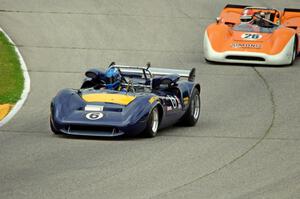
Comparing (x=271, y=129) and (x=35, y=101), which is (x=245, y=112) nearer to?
(x=271, y=129)

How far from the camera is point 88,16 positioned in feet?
89.4

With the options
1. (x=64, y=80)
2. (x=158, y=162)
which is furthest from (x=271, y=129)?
(x=64, y=80)

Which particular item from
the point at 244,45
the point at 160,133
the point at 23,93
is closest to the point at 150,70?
the point at 160,133

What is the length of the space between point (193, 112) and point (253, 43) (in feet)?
21.5

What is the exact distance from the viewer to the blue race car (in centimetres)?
1397

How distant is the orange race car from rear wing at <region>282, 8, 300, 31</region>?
79 centimetres

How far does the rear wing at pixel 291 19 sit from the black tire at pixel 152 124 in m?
10.2

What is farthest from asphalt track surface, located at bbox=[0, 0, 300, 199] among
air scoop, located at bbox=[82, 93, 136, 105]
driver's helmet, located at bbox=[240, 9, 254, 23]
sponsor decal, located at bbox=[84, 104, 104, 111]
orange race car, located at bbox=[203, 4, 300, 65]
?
driver's helmet, located at bbox=[240, 9, 254, 23]

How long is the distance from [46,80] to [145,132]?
252 inches

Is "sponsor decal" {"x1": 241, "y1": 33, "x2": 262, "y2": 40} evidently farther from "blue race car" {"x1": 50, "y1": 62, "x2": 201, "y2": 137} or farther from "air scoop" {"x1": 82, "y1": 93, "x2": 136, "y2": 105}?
"air scoop" {"x1": 82, "y1": 93, "x2": 136, "y2": 105}

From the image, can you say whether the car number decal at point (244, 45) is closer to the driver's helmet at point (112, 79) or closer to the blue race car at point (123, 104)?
the blue race car at point (123, 104)

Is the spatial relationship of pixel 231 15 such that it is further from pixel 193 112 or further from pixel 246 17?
pixel 193 112

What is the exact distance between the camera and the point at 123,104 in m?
14.2

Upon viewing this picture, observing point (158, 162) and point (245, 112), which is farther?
point (245, 112)
